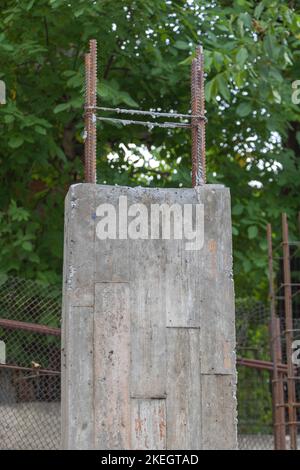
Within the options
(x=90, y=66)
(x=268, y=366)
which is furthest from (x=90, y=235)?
(x=268, y=366)

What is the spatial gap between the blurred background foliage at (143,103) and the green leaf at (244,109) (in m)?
0.02

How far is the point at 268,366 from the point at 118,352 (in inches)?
239

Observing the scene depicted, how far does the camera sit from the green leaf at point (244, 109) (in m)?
11.5

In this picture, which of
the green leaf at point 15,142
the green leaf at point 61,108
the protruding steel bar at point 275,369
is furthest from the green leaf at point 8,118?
the protruding steel bar at point 275,369

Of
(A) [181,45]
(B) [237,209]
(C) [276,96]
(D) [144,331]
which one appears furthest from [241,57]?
(D) [144,331]

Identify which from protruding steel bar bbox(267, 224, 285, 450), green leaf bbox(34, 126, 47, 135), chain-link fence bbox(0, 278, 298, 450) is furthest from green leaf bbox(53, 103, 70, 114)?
protruding steel bar bbox(267, 224, 285, 450)

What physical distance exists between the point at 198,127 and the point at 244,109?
5.31 meters

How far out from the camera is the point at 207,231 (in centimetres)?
600

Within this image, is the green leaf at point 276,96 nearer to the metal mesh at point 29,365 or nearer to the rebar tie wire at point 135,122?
the metal mesh at point 29,365

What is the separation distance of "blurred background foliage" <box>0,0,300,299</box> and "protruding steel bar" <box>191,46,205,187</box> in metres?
3.78

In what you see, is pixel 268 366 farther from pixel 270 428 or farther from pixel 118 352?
pixel 118 352

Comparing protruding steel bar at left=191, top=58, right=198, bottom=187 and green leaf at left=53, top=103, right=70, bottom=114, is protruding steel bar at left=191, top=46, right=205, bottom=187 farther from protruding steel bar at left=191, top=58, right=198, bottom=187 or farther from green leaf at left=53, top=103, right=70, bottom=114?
green leaf at left=53, top=103, right=70, bottom=114

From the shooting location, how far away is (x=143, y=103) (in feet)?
41.1

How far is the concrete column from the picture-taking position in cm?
565
